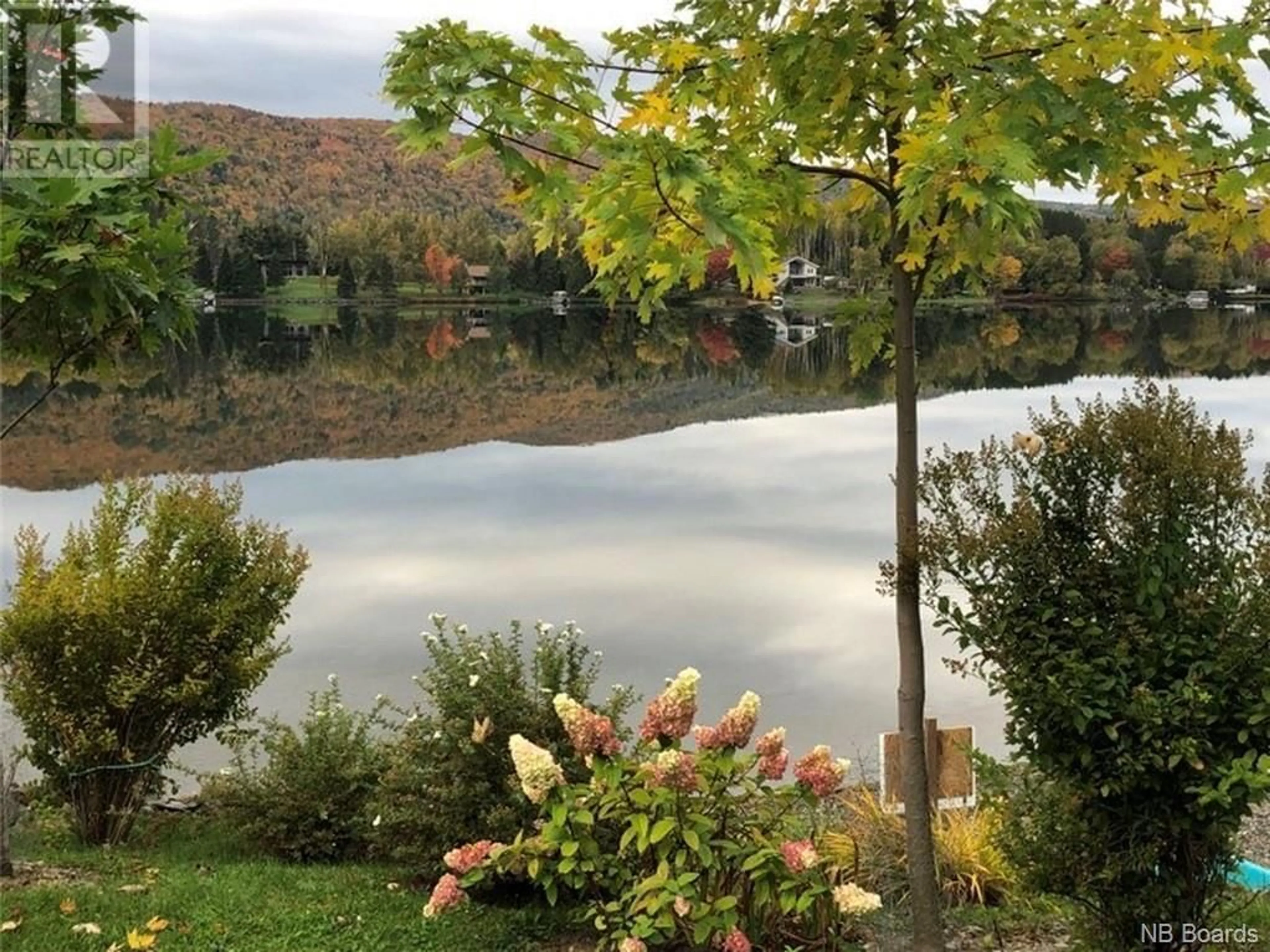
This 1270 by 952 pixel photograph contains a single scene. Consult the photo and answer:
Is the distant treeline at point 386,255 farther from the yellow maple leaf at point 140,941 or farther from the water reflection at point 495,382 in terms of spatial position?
the yellow maple leaf at point 140,941

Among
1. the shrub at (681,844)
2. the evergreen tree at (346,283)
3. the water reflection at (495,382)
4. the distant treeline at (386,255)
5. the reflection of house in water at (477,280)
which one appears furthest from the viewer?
the reflection of house in water at (477,280)

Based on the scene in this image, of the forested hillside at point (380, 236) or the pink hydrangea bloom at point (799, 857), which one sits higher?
the forested hillside at point (380, 236)

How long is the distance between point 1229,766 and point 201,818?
6221mm

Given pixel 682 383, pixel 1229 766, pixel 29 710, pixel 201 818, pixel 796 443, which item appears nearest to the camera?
pixel 1229 766

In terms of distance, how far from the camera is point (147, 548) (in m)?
6.59

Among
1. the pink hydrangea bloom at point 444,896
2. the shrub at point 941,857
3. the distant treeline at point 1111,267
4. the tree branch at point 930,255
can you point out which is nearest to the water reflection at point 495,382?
the tree branch at point 930,255

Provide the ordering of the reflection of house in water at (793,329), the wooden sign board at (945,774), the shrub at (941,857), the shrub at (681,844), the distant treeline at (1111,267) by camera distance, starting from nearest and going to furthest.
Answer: the shrub at (681,844), the shrub at (941,857), the wooden sign board at (945,774), the reflection of house in water at (793,329), the distant treeline at (1111,267)

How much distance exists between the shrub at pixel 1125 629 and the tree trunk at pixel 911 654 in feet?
0.81

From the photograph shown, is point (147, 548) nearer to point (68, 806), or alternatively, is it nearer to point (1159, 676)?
point (68, 806)

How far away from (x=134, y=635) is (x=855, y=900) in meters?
4.26

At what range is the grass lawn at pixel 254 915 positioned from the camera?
4531 millimetres

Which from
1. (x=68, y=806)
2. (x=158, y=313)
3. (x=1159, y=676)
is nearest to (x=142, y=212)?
(x=158, y=313)

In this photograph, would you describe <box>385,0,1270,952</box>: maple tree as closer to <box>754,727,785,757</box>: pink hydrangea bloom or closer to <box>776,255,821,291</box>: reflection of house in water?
<box>754,727,785,757</box>: pink hydrangea bloom

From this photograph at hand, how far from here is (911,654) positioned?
4184mm
